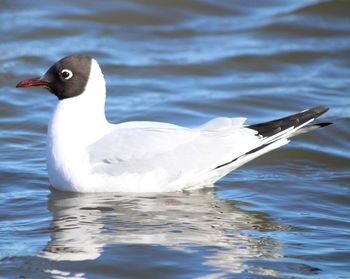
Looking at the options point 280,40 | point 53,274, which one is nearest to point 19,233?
point 53,274

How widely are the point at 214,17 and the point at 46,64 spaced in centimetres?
332

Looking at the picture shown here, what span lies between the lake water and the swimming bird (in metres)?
0.17

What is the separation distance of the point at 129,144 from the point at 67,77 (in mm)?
841

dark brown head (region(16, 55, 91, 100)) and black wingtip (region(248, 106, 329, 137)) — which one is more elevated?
dark brown head (region(16, 55, 91, 100))

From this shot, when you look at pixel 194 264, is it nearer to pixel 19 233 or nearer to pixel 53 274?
pixel 53 274


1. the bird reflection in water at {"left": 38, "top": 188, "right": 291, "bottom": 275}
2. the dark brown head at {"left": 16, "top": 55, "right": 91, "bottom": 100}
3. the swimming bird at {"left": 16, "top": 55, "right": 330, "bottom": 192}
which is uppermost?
the dark brown head at {"left": 16, "top": 55, "right": 91, "bottom": 100}

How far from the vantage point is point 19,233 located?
7352 millimetres

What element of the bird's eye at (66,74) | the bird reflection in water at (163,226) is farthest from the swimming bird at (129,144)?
the bird reflection in water at (163,226)

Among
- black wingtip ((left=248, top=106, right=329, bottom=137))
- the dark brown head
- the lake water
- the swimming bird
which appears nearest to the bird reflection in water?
the lake water

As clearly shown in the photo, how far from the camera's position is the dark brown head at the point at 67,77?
838cm

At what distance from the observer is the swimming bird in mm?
8109

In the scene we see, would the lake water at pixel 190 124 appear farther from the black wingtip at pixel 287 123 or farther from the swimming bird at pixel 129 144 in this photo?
the black wingtip at pixel 287 123

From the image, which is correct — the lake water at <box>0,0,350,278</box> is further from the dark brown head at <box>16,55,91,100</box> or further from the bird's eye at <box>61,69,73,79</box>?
the bird's eye at <box>61,69,73,79</box>

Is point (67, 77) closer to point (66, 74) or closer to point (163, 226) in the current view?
point (66, 74)
